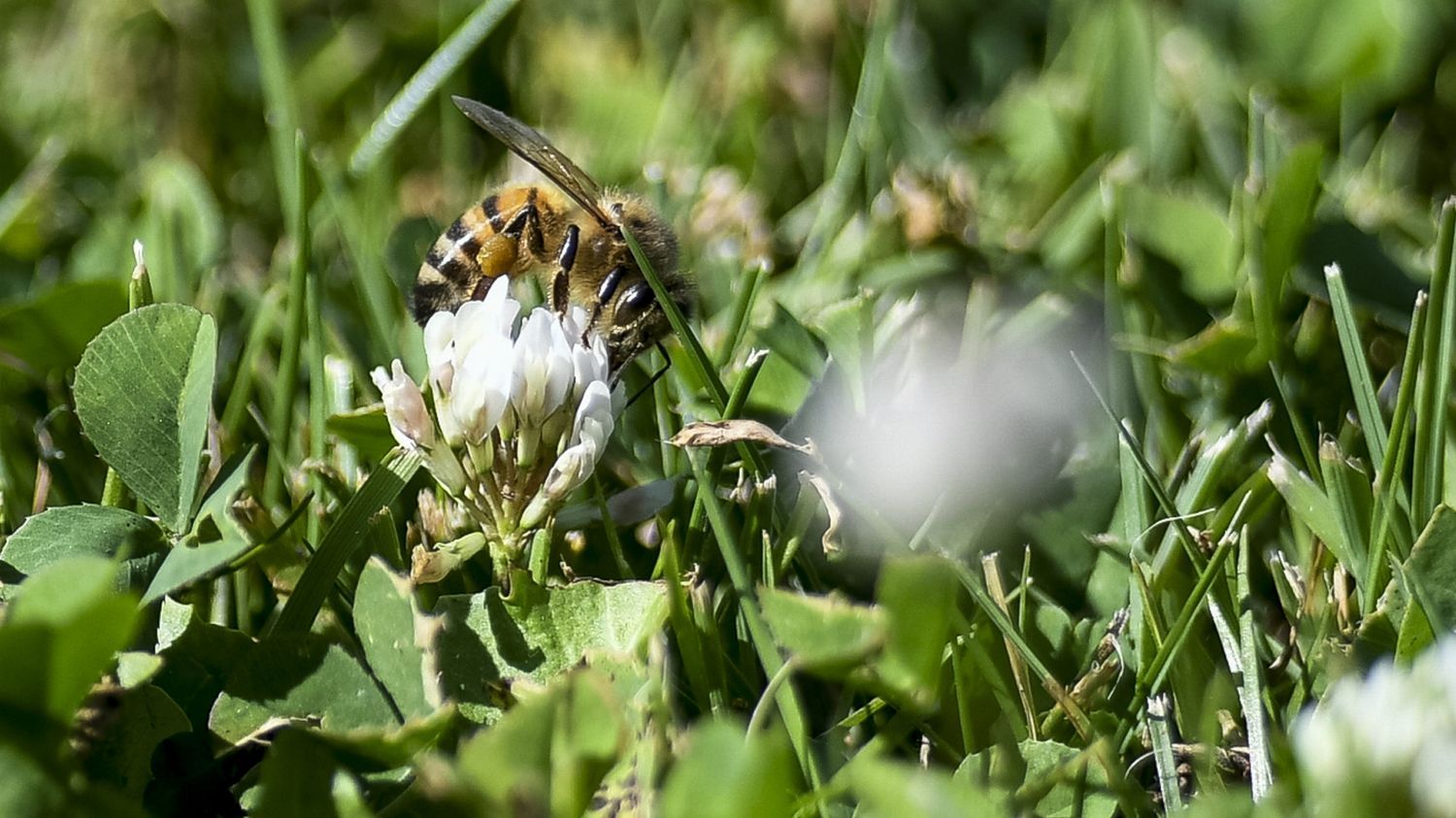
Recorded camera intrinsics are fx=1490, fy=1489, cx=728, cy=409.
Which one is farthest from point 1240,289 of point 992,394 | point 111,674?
point 111,674

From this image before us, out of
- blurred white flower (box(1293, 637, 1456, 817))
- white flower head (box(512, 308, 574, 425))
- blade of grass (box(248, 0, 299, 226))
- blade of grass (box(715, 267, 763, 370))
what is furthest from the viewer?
blade of grass (box(248, 0, 299, 226))

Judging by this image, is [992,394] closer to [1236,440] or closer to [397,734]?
[1236,440]

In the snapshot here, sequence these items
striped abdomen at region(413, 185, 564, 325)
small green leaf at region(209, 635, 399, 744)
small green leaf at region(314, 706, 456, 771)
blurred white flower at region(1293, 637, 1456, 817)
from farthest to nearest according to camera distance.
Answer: striped abdomen at region(413, 185, 564, 325)
small green leaf at region(209, 635, 399, 744)
small green leaf at region(314, 706, 456, 771)
blurred white flower at region(1293, 637, 1456, 817)

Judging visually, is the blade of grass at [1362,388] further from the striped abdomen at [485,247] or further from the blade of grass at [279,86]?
the blade of grass at [279,86]

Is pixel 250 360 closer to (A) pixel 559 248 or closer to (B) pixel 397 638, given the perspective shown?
(A) pixel 559 248

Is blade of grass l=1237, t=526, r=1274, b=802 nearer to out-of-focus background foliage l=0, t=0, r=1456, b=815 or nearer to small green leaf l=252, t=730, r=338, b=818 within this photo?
out-of-focus background foliage l=0, t=0, r=1456, b=815

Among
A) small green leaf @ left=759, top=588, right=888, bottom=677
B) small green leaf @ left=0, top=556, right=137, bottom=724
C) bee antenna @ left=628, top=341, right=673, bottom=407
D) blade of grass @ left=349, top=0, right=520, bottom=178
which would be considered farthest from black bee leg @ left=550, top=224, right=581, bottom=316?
small green leaf @ left=0, top=556, right=137, bottom=724
